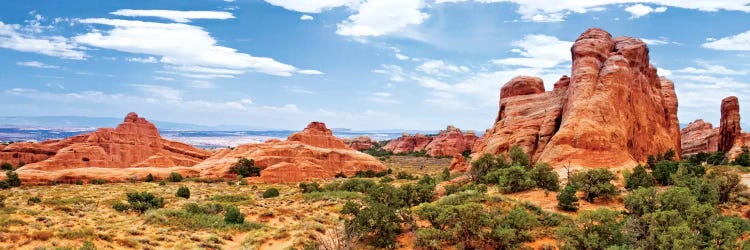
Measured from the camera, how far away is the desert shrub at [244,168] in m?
66.8

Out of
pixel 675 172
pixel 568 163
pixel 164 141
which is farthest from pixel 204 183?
pixel 675 172

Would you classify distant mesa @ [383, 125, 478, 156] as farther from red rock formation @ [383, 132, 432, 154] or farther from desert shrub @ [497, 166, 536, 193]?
desert shrub @ [497, 166, 536, 193]

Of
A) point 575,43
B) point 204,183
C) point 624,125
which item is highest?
point 575,43

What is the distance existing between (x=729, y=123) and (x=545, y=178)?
53.0 metres

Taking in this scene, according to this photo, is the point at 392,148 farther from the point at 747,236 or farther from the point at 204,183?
the point at 747,236

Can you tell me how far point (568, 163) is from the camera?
142 feet

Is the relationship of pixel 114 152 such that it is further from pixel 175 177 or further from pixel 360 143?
pixel 360 143

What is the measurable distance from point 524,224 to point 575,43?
1452 inches

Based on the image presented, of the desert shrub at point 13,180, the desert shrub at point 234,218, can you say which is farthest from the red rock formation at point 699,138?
the desert shrub at point 13,180

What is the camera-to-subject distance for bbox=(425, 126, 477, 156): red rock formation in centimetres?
13788

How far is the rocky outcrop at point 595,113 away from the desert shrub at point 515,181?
26.3 feet

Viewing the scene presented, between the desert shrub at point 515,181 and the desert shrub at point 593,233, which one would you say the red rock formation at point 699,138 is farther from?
the desert shrub at point 593,233

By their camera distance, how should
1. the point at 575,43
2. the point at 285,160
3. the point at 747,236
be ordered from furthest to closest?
the point at 285,160
the point at 575,43
the point at 747,236

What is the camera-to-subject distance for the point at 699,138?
8844cm
